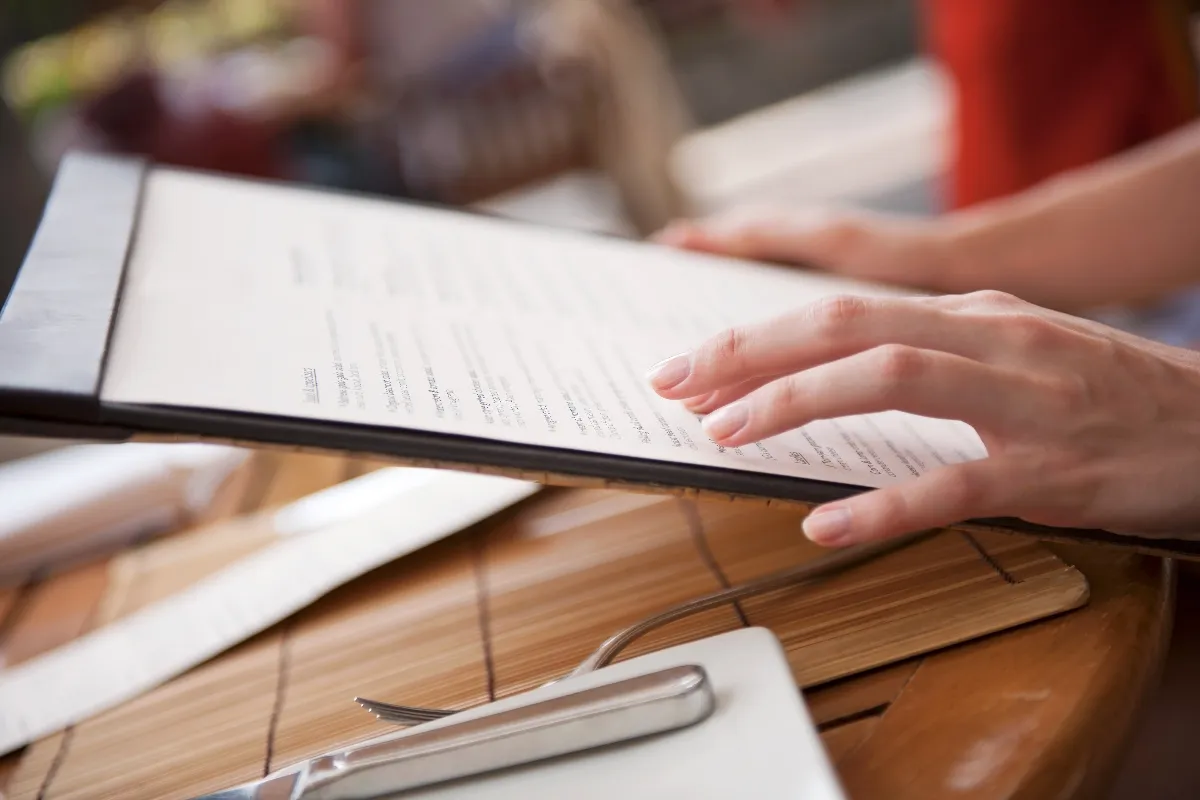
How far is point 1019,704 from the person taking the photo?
38cm

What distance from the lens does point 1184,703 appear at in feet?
1.76

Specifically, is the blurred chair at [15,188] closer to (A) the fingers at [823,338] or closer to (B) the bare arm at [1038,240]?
(B) the bare arm at [1038,240]

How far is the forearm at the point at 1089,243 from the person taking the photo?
2.68ft

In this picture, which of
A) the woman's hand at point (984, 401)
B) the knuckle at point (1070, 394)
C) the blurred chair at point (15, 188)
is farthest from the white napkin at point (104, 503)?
the blurred chair at point (15, 188)

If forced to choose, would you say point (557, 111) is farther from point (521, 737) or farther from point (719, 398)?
point (521, 737)

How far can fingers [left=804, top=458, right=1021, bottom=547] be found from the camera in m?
0.41

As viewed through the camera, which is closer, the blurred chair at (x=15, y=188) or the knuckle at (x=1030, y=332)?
the knuckle at (x=1030, y=332)

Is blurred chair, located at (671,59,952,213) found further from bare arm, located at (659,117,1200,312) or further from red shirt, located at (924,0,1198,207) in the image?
bare arm, located at (659,117,1200,312)

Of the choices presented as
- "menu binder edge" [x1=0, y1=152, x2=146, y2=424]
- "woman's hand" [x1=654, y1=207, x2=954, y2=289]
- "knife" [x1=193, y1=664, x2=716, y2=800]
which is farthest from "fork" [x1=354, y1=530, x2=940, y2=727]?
"woman's hand" [x1=654, y1=207, x2=954, y2=289]

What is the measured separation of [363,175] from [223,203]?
6.32 feet

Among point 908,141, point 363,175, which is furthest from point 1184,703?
point 908,141

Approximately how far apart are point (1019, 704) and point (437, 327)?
1.07 feet

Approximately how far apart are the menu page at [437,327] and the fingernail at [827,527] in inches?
1.1

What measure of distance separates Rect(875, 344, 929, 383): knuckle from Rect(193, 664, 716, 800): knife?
0.47 ft
